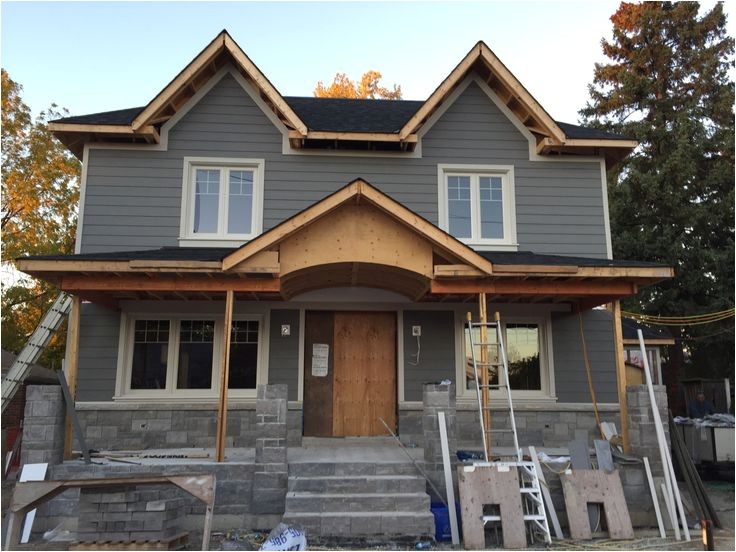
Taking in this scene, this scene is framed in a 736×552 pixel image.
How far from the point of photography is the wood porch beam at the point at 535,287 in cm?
866

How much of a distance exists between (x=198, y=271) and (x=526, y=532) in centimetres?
555

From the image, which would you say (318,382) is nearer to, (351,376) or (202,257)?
(351,376)

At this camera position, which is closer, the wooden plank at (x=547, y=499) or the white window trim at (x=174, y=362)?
the wooden plank at (x=547, y=499)

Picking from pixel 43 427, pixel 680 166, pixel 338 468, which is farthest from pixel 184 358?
pixel 680 166

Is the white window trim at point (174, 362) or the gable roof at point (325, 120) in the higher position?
A: the gable roof at point (325, 120)

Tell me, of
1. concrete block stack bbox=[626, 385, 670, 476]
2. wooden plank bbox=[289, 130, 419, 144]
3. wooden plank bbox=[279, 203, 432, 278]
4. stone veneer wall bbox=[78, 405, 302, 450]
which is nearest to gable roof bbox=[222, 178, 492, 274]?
wooden plank bbox=[279, 203, 432, 278]

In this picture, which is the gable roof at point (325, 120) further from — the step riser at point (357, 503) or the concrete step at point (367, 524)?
the concrete step at point (367, 524)

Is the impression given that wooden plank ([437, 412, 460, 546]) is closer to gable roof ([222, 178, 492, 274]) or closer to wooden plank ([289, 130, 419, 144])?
gable roof ([222, 178, 492, 274])

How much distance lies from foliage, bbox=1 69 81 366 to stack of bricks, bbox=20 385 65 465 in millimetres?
14496

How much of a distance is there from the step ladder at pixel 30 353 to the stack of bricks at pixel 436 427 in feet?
21.9

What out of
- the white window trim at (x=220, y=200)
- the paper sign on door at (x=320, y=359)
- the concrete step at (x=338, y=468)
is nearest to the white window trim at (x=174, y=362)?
the paper sign on door at (x=320, y=359)

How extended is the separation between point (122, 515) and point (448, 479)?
13.1 ft

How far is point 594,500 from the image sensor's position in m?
7.46

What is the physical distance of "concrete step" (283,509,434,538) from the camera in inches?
274
